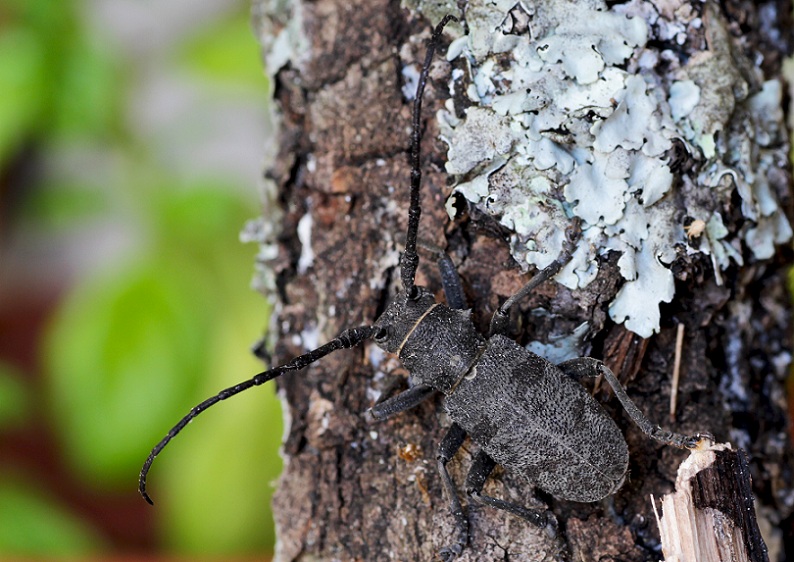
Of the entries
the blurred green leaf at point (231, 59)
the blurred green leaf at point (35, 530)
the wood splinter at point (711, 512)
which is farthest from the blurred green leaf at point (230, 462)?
the wood splinter at point (711, 512)

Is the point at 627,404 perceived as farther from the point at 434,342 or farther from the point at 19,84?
the point at 19,84

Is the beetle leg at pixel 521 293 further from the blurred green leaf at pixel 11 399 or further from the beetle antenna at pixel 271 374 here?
the blurred green leaf at pixel 11 399

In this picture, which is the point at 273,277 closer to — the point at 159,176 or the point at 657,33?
the point at 657,33

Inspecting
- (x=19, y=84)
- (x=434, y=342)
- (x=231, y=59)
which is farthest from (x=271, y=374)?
(x=19, y=84)

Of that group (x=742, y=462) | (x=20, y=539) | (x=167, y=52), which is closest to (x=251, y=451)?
(x=20, y=539)

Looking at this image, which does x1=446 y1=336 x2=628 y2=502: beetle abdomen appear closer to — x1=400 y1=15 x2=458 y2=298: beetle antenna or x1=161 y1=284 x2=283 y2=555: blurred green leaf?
x1=400 y1=15 x2=458 y2=298: beetle antenna

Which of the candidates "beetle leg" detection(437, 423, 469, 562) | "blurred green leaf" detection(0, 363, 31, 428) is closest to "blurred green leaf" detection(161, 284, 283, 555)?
"blurred green leaf" detection(0, 363, 31, 428)
